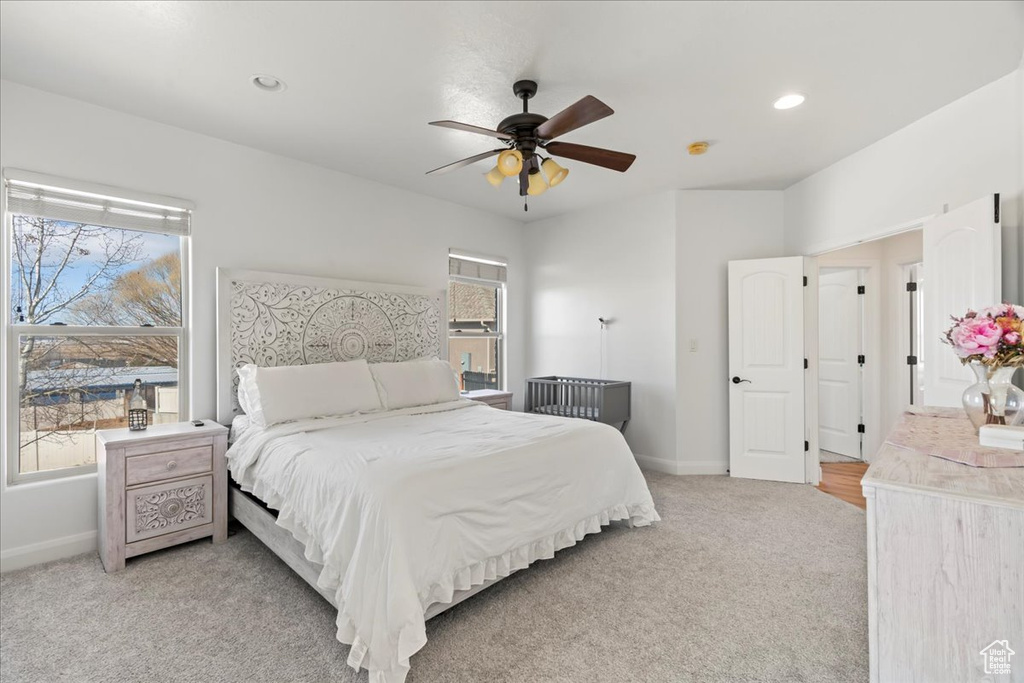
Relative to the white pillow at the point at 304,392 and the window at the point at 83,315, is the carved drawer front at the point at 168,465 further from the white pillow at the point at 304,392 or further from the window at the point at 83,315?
the window at the point at 83,315

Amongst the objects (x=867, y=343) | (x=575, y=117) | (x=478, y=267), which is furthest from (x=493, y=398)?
(x=867, y=343)

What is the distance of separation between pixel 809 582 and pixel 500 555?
1615 millimetres

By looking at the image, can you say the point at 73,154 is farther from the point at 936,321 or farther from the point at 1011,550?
the point at 936,321

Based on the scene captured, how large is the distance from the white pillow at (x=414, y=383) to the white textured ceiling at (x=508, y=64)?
1.69 metres

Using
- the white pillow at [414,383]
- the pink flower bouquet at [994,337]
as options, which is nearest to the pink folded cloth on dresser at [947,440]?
the pink flower bouquet at [994,337]

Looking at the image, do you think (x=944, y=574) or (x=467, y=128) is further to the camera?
(x=467, y=128)

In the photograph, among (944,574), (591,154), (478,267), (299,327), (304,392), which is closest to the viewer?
(944,574)

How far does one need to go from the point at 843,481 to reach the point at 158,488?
5.16 metres

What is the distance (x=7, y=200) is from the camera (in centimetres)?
255

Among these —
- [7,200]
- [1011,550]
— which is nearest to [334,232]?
[7,200]

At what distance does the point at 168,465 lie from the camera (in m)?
2.66

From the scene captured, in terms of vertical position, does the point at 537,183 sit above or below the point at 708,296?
above

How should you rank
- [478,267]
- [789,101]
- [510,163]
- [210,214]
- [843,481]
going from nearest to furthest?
1. [510,163]
2. [789,101]
3. [210,214]
4. [843,481]
5. [478,267]

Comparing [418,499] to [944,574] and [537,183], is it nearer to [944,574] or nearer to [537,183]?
[944,574]
